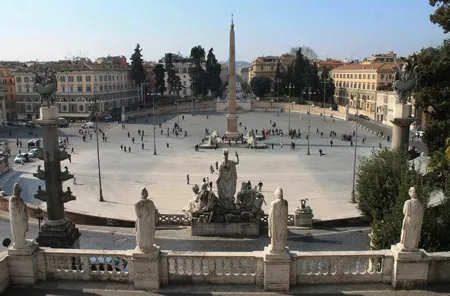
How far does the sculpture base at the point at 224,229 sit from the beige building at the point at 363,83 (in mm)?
64413

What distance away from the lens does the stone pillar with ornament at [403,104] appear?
55.2 ft

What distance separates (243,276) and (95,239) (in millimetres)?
12178

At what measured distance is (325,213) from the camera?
25.2 meters

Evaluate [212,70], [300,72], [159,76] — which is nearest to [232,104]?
[300,72]

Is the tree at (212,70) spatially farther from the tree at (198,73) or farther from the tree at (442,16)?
the tree at (442,16)

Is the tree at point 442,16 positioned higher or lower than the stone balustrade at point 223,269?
higher

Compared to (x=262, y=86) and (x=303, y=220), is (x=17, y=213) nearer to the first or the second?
(x=303, y=220)

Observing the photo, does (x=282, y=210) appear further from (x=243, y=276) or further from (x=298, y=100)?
(x=298, y=100)

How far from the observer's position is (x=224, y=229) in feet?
65.8

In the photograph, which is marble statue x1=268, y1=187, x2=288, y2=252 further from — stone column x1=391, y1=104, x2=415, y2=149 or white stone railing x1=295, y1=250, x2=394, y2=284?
stone column x1=391, y1=104, x2=415, y2=149

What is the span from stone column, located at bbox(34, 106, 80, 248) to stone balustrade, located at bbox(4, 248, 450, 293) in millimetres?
7769

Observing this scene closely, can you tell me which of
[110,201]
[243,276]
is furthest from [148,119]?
[243,276]

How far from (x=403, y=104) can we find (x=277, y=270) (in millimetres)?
11316

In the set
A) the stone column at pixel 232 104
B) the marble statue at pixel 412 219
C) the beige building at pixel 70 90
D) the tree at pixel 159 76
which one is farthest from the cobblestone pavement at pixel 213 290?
the tree at pixel 159 76
